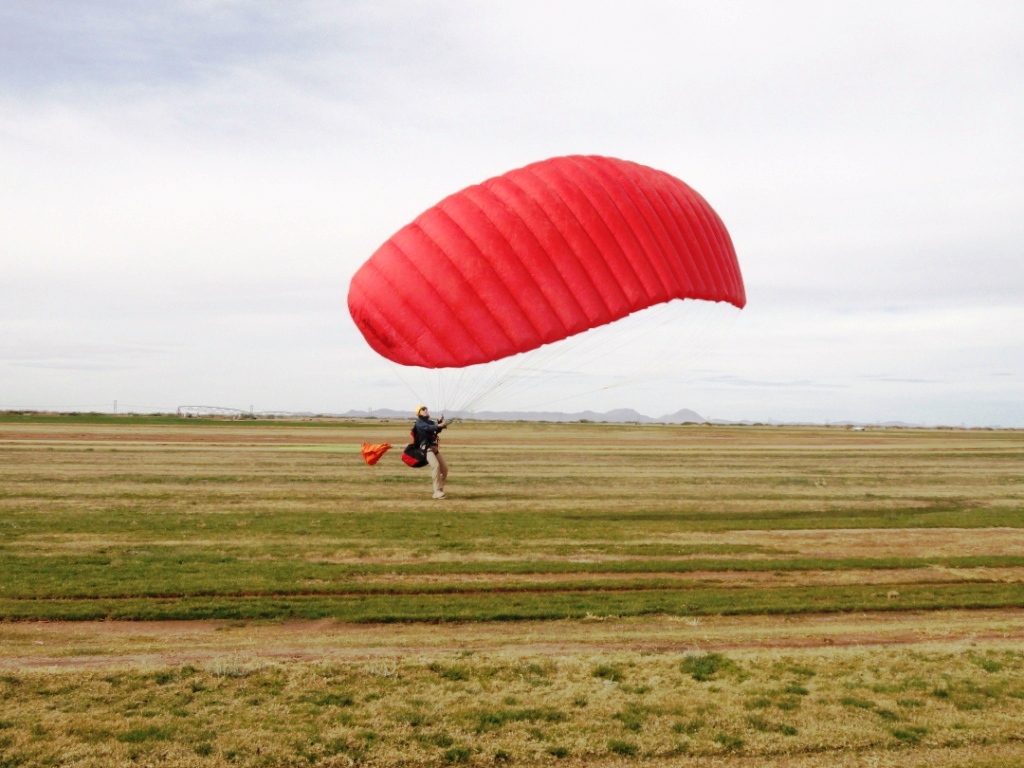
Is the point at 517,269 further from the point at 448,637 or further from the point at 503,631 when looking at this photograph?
the point at 448,637

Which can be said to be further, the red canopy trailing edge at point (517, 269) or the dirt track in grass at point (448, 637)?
the red canopy trailing edge at point (517, 269)

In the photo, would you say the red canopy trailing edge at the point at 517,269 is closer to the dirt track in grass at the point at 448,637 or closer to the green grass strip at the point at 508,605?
the green grass strip at the point at 508,605

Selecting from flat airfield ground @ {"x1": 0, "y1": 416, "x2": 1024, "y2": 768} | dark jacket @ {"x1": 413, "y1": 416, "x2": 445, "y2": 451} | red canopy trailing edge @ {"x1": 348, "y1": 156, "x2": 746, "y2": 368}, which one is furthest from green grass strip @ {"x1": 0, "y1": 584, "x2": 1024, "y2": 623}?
dark jacket @ {"x1": 413, "y1": 416, "x2": 445, "y2": 451}

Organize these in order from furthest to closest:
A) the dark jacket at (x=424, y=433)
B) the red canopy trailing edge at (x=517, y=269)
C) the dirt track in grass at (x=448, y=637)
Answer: the dark jacket at (x=424, y=433) → the red canopy trailing edge at (x=517, y=269) → the dirt track in grass at (x=448, y=637)

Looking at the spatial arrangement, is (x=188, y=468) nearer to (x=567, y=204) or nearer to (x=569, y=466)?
(x=569, y=466)

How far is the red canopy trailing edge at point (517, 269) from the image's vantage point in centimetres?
→ 1234

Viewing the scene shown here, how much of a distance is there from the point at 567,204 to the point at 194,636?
27.5 ft

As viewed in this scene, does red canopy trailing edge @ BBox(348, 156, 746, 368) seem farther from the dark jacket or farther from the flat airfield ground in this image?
the dark jacket

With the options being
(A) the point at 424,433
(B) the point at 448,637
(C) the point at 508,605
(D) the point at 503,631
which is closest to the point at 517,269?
(C) the point at 508,605

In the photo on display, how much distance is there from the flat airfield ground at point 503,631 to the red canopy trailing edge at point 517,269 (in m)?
4.25

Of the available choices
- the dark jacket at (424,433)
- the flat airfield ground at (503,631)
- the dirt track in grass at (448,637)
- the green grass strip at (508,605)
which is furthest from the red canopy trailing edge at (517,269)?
the dark jacket at (424,433)

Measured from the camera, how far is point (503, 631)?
11062mm

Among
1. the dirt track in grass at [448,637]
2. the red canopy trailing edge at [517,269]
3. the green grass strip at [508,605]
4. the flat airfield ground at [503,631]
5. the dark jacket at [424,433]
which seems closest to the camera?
the flat airfield ground at [503,631]

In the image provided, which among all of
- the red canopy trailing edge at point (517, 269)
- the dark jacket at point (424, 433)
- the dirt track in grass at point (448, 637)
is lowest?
the dirt track in grass at point (448, 637)
